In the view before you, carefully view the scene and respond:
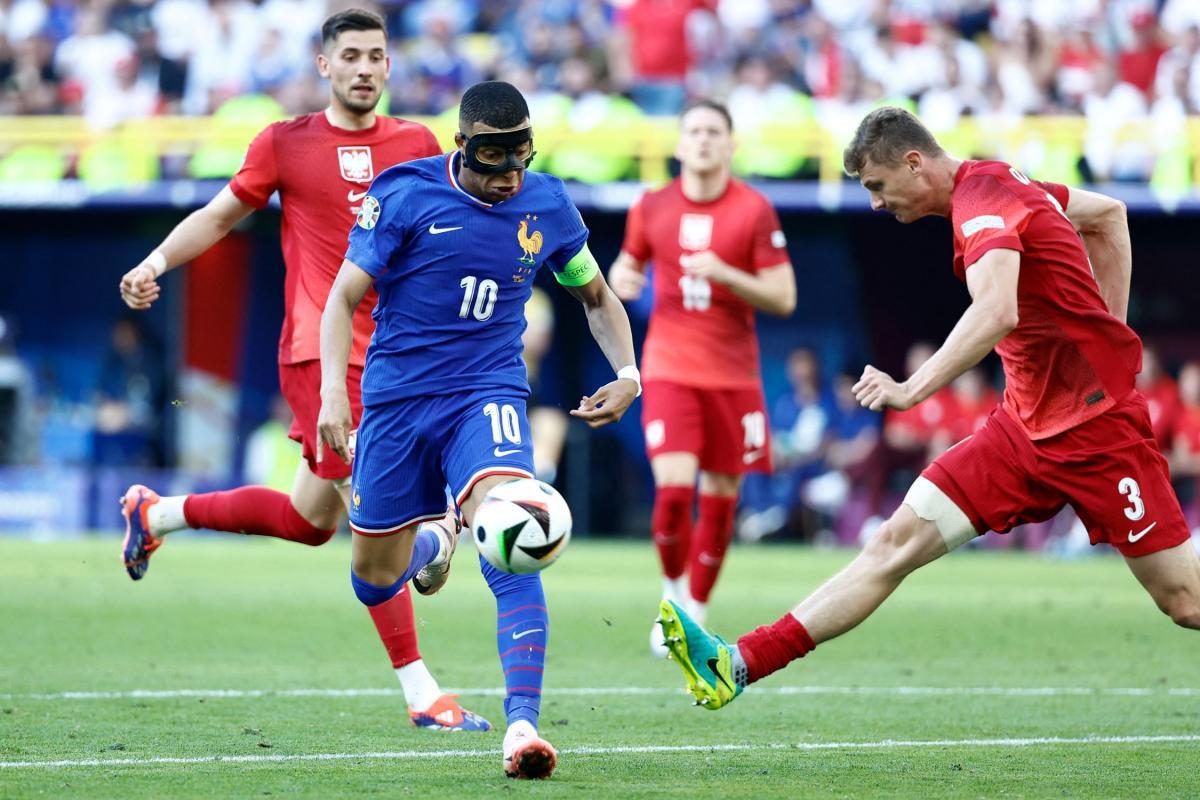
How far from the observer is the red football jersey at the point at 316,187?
782 cm

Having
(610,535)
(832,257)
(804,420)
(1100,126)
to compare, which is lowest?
(610,535)

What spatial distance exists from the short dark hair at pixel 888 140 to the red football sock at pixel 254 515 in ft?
9.57

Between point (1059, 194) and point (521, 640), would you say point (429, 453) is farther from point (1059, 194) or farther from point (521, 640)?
point (1059, 194)

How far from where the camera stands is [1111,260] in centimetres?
691

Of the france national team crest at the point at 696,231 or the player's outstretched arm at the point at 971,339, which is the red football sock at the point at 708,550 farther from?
the player's outstretched arm at the point at 971,339

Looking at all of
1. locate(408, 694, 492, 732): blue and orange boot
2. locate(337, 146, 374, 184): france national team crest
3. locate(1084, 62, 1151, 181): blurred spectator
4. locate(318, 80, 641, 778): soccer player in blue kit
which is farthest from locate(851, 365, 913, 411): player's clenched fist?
locate(1084, 62, 1151, 181): blurred spectator

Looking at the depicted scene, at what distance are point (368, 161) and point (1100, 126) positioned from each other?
14233 mm

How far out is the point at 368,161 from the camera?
7844 mm

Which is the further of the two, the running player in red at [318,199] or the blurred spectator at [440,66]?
the blurred spectator at [440,66]

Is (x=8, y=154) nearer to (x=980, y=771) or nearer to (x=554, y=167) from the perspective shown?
(x=554, y=167)

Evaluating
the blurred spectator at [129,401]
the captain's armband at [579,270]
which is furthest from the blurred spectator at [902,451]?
the captain's armband at [579,270]

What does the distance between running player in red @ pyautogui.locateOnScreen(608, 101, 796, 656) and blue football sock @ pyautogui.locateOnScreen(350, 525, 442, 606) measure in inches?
128

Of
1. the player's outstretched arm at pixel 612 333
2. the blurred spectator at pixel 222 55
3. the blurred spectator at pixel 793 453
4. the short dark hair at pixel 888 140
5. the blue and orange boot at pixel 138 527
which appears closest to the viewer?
the short dark hair at pixel 888 140

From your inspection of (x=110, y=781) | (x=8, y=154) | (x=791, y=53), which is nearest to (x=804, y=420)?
(x=791, y=53)
